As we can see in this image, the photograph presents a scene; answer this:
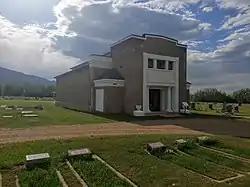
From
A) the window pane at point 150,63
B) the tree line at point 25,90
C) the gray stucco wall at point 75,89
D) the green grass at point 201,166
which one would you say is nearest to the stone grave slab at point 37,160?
the green grass at point 201,166

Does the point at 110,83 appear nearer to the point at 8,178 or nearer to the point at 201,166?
the point at 201,166

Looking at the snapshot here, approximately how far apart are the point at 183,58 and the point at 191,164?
24184 millimetres

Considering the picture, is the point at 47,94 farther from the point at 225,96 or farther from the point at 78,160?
the point at 78,160

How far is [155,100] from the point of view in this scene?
1208 inches

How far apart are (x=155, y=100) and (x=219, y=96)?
2993cm

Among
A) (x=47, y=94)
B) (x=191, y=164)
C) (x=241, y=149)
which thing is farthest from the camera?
(x=47, y=94)

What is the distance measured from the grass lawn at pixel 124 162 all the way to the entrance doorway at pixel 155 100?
19198 mm

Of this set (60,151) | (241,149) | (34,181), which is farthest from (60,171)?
(241,149)

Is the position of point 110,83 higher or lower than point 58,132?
higher

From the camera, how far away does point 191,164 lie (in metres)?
7.82

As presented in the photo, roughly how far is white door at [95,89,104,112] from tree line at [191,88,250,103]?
33.2m

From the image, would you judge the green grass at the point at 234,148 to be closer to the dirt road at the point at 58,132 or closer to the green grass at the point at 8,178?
the dirt road at the point at 58,132

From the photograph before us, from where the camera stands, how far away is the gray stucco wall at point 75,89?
32.1 meters

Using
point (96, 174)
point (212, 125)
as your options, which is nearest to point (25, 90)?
point (212, 125)
